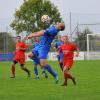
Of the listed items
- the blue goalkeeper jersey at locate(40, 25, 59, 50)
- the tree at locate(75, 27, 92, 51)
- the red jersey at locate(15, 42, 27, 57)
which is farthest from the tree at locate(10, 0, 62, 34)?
the blue goalkeeper jersey at locate(40, 25, 59, 50)

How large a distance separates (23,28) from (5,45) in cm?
1186

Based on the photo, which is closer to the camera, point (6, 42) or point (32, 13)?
point (6, 42)

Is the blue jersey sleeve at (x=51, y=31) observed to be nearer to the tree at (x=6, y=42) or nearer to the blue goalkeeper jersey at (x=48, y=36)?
the blue goalkeeper jersey at (x=48, y=36)

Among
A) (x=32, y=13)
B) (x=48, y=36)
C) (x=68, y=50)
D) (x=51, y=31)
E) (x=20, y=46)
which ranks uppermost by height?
(x=32, y=13)

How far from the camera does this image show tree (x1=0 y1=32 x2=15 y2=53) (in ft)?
197

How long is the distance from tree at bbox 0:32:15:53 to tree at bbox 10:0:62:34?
1194 cm

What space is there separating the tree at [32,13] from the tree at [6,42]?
11936 mm

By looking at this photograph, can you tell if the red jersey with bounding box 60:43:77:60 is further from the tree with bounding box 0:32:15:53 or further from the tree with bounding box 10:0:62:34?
the tree with bounding box 10:0:62:34

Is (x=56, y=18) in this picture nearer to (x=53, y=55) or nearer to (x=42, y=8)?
(x=42, y=8)

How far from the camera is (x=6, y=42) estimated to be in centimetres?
6047

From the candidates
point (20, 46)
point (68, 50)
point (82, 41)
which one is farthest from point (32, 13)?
point (68, 50)

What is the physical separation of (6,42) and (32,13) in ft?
50.2

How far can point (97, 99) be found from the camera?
1224 centimetres

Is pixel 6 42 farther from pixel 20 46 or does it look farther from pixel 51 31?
pixel 51 31
